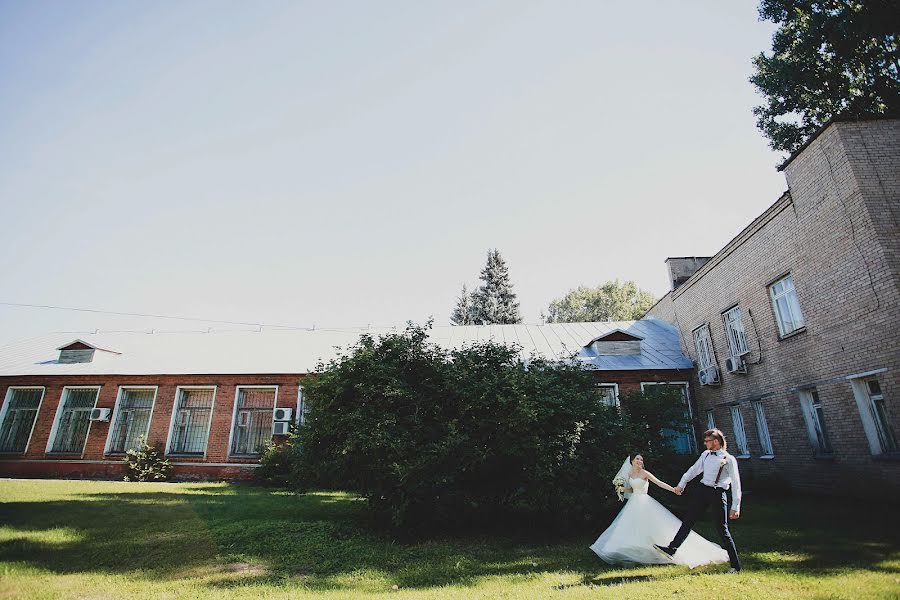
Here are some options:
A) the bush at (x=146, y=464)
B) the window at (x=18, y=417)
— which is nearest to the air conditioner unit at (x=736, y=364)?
the bush at (x=146, y=464)

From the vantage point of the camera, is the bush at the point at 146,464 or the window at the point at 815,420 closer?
the window at the point at 815,420

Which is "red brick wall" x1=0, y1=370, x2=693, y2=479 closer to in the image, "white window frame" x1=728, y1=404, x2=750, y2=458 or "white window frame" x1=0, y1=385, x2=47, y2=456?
"white window frame" x1=0, y1=385, x2=47, y2=456

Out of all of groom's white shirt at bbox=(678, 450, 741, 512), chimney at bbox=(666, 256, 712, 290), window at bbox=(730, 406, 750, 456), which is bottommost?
groom's white shirt at bbox=(678, 450, 741, 512)

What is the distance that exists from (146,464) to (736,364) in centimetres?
2259

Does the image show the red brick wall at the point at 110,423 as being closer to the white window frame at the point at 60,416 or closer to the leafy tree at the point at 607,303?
the white window frame at the point at 60,416

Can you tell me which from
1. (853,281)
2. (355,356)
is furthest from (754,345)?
(355,356)

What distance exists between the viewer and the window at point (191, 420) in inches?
757

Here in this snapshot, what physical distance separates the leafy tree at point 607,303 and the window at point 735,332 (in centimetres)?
2868

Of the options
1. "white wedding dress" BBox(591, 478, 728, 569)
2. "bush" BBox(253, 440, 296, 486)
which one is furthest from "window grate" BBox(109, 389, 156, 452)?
"white wedding dress" BBox(591, 478, 728, 569)

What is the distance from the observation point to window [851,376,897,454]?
10.2 metres

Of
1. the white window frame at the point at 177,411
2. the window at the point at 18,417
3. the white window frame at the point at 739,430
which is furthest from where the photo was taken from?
the window at the point at 18,417

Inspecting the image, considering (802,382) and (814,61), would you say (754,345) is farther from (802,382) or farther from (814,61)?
(814,61)

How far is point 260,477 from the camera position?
17.3 m

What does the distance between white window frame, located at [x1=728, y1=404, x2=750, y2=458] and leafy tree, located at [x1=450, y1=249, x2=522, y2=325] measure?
92.4ft
